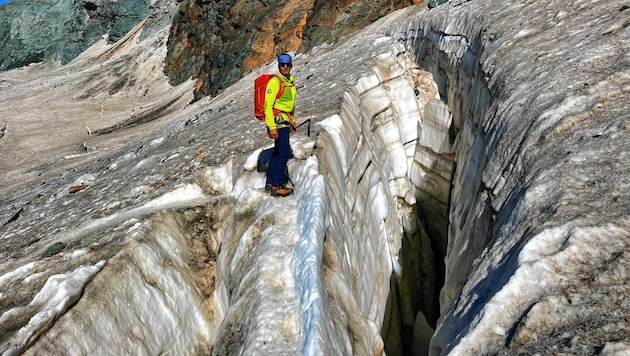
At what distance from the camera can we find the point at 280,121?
6008 mm

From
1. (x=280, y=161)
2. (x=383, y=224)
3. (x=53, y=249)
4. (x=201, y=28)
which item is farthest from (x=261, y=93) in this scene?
(x=201, y=28)

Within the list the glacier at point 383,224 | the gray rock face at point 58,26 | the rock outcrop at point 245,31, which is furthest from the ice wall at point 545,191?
the gray rock face at point 58,26

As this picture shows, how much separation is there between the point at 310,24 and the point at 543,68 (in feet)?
64.5

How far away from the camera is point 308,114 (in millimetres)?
8562

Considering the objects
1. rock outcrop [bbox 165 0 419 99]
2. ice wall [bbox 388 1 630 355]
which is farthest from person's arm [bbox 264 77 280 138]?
rock outcrop [bbox 165 0 419 99]

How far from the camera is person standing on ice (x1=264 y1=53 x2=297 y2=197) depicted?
5762mm

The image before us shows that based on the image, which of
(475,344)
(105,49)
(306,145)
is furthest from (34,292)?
(105,49)

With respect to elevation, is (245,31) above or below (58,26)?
below

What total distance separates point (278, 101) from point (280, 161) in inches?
31.0

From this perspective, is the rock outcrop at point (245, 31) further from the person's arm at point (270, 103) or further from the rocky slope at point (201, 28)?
the person's arm at point (270, 103)

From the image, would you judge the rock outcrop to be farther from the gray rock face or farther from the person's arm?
the gray rock face

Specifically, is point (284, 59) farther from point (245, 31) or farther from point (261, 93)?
point (245, 31)

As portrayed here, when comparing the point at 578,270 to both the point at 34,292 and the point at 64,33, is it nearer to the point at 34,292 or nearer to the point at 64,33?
the point at 34,292

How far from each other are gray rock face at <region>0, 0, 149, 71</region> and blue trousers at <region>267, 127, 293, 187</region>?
5092cm
